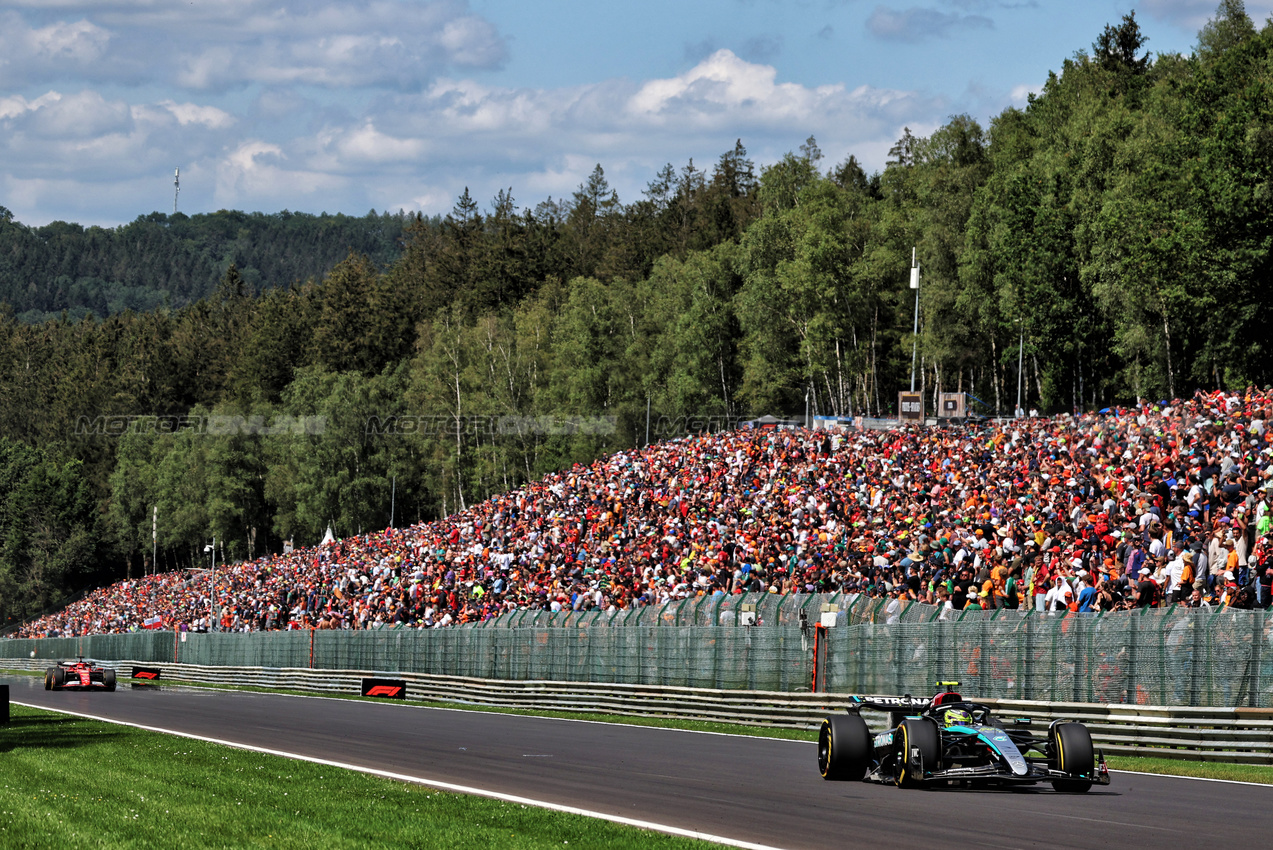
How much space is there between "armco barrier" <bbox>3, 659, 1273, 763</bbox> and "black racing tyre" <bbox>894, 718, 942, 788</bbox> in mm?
5110

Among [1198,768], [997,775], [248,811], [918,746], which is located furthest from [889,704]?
[248,811]

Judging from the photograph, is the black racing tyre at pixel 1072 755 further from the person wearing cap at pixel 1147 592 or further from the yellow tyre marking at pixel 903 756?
the person wearing cap at pixel 1147 592

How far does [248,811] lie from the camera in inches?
473

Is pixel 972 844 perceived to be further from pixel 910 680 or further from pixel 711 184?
pixel 711 184

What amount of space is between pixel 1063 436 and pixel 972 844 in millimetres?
20965

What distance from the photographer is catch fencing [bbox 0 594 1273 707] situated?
17.4 meters

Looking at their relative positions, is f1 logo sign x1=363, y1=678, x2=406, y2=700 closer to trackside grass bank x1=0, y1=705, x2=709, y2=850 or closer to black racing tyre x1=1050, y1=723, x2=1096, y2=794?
trackside grass bank x1=0, y1=705, x2=709, y2=850

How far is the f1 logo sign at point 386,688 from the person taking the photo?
35.8 m

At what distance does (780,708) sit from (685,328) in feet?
166

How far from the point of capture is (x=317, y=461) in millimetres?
95312

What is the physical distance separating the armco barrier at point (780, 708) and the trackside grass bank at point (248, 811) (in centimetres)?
906

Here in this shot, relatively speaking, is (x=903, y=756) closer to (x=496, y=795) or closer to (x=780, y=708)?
(x=496, y=795)

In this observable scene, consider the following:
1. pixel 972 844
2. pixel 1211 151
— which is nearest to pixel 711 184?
pixel 1211 151

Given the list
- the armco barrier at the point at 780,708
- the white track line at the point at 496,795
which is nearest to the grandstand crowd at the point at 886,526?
the armco barrier at the point at 780,708
